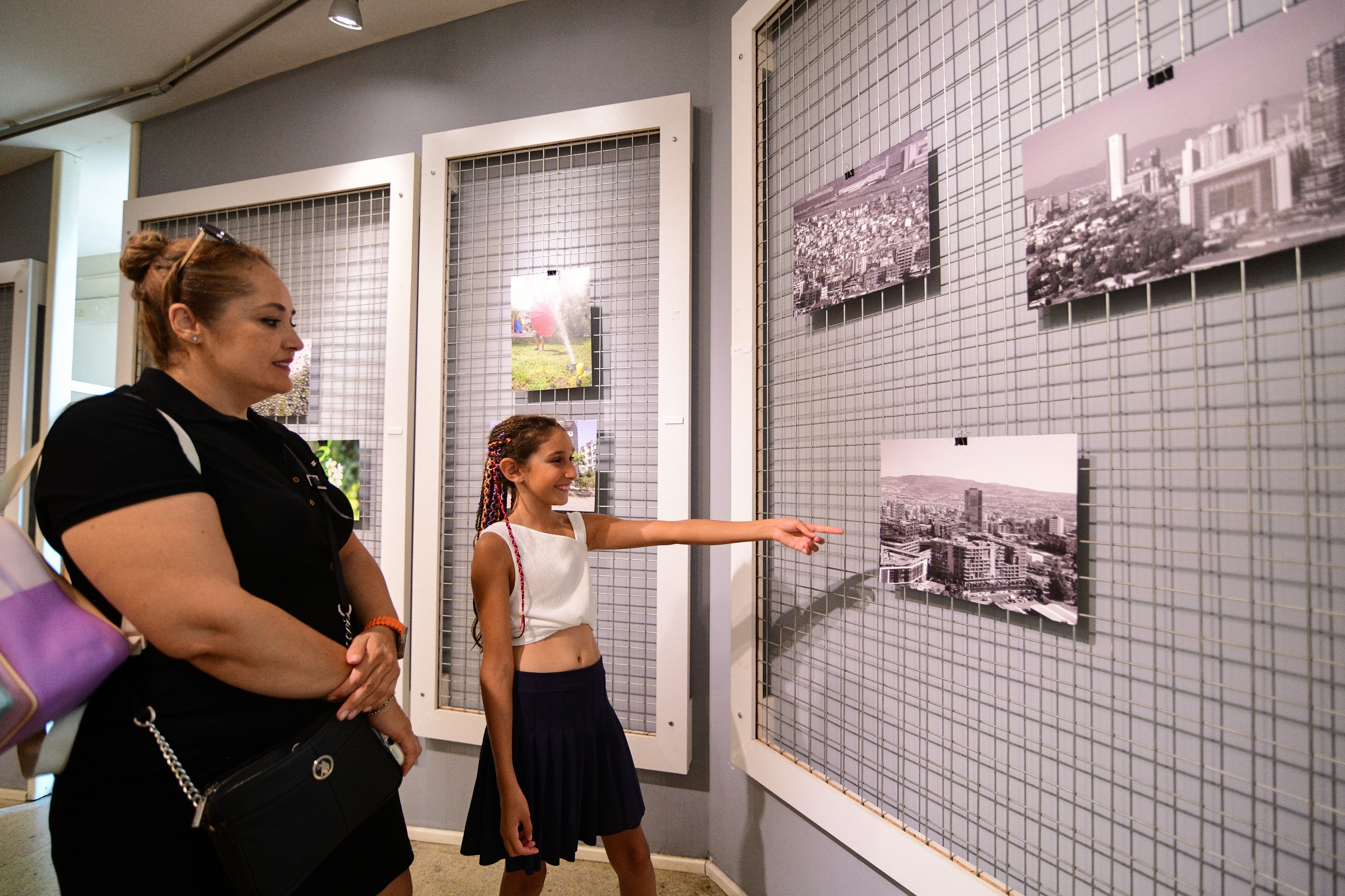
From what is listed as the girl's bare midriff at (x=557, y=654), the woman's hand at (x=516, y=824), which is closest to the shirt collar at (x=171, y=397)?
the girl's bare midriff at (x=557, y=654)

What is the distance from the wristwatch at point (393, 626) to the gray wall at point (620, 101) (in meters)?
1.11

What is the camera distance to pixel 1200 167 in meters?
0.91

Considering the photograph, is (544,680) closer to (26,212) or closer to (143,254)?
(143,254)

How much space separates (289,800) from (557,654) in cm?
75

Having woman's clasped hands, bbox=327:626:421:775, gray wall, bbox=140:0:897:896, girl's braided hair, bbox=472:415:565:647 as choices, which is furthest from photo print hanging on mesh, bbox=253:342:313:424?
woman's clasped hands, bbox=327:626:421:775

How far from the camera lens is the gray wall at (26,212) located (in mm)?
3615

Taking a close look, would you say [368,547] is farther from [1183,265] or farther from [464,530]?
[1183,265]

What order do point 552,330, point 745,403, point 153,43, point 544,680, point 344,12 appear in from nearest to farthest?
point 544,680
point 745,403
point 344,12
point 552,330
point 153,43

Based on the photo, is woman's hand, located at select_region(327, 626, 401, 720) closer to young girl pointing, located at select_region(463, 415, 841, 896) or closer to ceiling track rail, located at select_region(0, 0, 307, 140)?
young girl pointing, located at select_region(463, 415, 841, 896)

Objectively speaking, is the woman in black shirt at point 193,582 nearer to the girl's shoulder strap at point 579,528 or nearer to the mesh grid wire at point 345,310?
the girl's shoulder strap at point 579,528

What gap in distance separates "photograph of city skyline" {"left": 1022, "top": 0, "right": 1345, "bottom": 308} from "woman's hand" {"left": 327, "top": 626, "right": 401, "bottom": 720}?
1.39 meters

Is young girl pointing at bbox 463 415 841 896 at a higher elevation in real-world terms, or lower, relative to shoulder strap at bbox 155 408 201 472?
lower

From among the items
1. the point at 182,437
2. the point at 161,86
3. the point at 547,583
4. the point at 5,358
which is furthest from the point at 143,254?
the point at 5,358

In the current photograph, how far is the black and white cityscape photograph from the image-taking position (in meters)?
1.41
